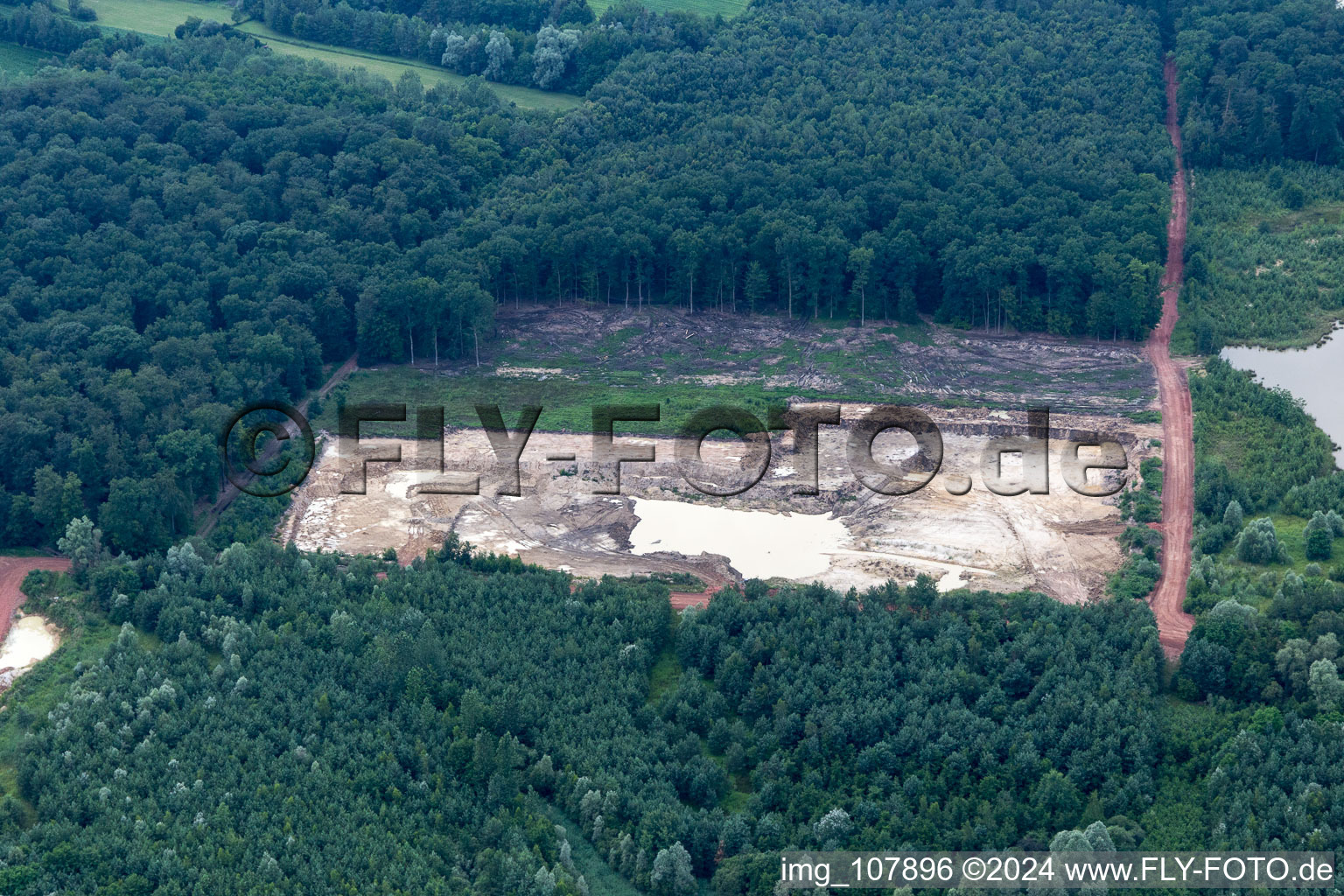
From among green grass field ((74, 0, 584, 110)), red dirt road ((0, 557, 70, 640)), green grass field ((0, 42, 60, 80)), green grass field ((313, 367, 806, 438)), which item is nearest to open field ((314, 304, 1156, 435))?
green grass field ((313, 367, 806, 438))

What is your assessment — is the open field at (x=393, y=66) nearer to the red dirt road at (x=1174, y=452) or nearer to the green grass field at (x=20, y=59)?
the green grass field at (x=20, y=59)

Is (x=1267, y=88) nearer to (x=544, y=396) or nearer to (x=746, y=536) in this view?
(x=544, y=396)

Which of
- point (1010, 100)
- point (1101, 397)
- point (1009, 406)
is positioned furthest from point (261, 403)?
point (1010, 100)

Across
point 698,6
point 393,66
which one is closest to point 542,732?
point 393,66

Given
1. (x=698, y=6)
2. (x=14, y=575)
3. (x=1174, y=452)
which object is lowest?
(x=14, y=575)

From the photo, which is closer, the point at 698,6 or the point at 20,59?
the point at 20,59

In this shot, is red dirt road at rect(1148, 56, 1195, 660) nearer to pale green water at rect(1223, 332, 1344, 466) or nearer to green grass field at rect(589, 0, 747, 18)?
pale green water at rect(1223, 332, 1344, 466)
